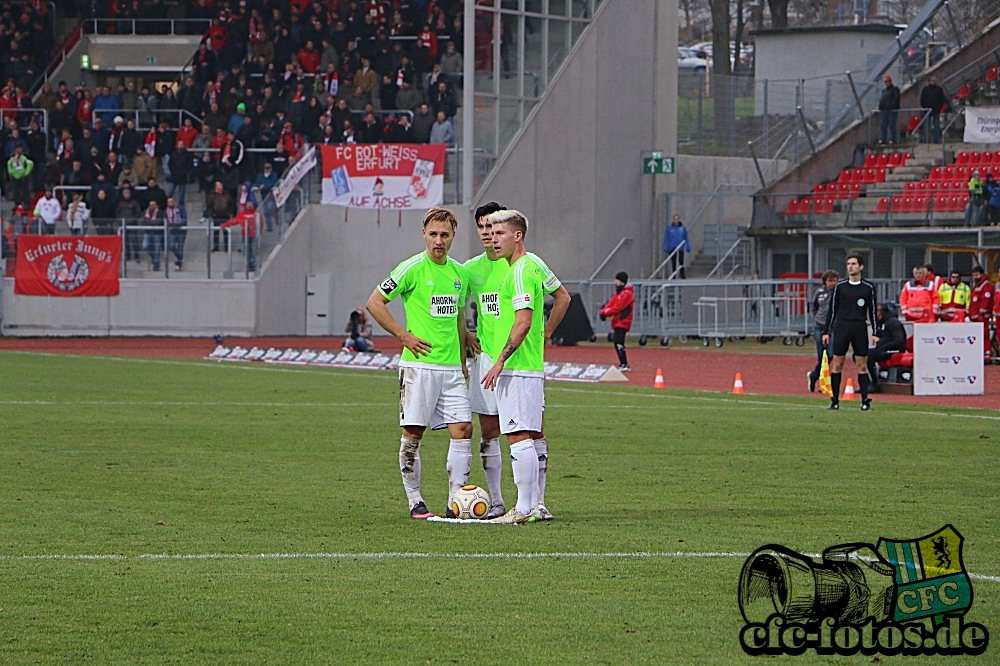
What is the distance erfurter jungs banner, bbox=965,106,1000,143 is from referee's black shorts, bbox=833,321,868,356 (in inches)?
922

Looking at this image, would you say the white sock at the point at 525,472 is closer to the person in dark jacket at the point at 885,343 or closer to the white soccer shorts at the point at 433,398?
the white soccer shorts at the point at 433,398

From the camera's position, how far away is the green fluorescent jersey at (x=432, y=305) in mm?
10289

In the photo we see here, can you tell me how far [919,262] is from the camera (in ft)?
131

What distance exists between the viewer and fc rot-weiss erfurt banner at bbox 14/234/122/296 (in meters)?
38.9

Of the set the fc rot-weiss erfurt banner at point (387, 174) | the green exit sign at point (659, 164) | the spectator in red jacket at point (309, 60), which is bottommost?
the fc rot-weiss erfurt banner at point (387, 174)

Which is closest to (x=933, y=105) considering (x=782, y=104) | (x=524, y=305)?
(x=782, y=104)

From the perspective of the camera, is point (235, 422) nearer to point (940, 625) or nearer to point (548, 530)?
point (548, 530)

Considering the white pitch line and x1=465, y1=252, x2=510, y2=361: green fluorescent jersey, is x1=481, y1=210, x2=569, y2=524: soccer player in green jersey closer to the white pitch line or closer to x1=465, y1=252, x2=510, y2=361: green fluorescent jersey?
x1=465, y1=252, x2=510, y2=361: green fluorescent jersey

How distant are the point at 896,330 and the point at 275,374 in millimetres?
10820

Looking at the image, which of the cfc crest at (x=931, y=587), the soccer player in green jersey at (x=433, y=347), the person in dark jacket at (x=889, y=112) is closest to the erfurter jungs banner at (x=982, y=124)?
the person in dark jacket at (x=889, y=112)

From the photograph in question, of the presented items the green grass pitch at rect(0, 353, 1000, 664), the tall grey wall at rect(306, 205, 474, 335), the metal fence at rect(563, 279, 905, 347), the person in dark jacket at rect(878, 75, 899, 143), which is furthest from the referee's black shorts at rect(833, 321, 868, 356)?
the person in dark jacket at rect(878, 75, 899, 143)

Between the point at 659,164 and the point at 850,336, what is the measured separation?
85.2 ft

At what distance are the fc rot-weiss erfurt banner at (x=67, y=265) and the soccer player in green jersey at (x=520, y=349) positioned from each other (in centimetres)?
3035

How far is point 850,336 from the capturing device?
19.9m
